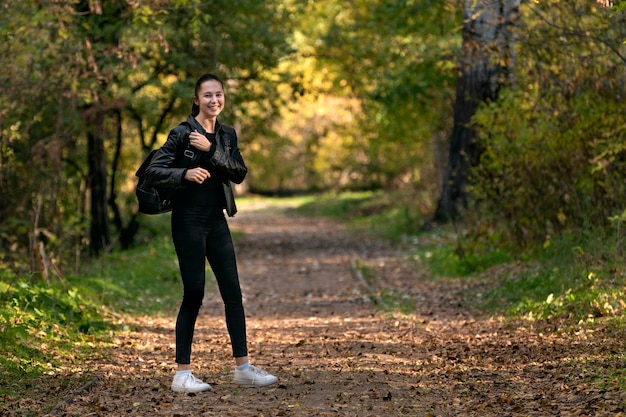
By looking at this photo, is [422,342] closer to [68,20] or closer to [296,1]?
[68,20]

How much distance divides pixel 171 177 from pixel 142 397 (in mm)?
1698

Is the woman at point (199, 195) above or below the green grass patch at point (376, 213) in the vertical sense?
above

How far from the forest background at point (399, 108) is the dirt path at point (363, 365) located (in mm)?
1145

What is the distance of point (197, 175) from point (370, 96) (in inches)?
715

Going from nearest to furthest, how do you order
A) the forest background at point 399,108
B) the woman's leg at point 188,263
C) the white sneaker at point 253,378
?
the woman's leg at point 188,263, the white sneaker at point 253,378, the forest background at point 399,108

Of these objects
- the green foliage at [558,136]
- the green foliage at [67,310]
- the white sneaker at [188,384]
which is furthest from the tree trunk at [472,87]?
the white sneaker at [188,384]

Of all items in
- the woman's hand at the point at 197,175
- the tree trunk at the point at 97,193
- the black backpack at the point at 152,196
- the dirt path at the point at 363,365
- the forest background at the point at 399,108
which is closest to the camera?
the dirt path at the point at 363,365

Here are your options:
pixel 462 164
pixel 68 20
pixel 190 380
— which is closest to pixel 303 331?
pixel 190 380

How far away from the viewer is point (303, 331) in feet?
36.6

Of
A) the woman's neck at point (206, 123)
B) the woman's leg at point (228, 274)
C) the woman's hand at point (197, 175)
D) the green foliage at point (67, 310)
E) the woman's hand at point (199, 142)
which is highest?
the woman's neck at point (206, 123)

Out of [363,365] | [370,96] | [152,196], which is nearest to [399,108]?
[370,96]

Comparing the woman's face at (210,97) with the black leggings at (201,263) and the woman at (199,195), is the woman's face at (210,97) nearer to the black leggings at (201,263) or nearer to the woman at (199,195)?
the woman at (199,195)

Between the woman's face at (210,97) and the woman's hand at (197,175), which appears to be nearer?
the woman's hand at (197,175)

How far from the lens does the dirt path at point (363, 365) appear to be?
7.11 metres
